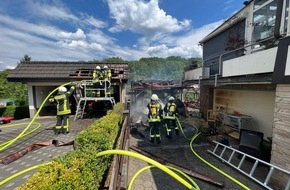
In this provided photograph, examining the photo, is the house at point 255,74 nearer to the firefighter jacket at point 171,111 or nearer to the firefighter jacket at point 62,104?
the firefighter jacket at point 171,111

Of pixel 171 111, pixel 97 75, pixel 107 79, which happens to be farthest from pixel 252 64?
pixel 97 75

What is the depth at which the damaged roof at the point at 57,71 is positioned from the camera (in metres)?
11.9

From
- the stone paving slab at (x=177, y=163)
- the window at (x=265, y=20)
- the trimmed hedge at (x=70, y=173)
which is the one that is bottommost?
Answer: the stone paving slab at (x=177, y=163)

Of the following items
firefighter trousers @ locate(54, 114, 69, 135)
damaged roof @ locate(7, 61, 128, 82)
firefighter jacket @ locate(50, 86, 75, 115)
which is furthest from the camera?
damaged roof @ locate(7, 61, 128, 82)

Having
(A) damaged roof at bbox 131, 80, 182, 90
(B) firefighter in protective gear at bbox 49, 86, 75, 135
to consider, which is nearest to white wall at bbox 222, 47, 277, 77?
(B) firefighter in protective gear at bbox 49, 86, 75, 135

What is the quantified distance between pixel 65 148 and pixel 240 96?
856cm

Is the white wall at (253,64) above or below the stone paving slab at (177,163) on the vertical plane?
above

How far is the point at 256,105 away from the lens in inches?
326

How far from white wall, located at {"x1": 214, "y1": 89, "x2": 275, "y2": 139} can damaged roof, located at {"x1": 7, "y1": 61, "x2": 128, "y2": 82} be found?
6.57 m

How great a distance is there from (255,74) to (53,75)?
11617 millimetres

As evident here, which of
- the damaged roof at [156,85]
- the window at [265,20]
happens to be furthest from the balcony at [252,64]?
the damaged roof at [156,85]

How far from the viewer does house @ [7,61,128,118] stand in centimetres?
1195

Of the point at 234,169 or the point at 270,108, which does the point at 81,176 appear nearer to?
the point at 234,169

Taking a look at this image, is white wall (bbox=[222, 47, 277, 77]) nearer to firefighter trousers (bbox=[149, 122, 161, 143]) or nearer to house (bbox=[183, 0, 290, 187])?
house (bbox=[183, 0, 290, 187])
